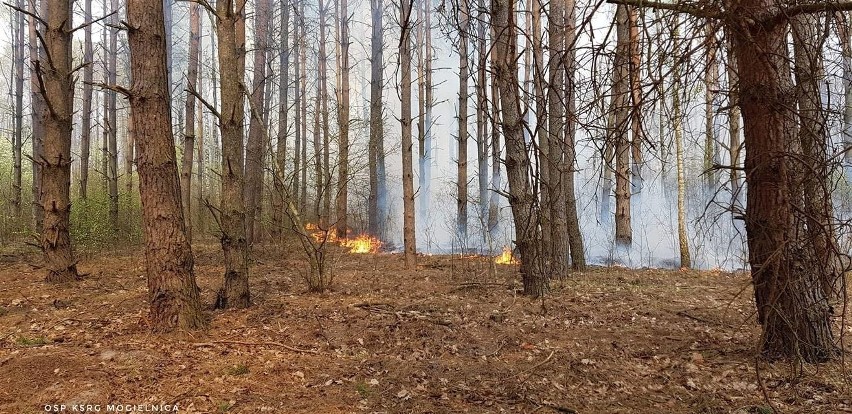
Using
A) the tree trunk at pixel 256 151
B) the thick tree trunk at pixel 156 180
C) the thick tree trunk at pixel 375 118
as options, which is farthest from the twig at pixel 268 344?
the thick tree trunk at pixel 375 118

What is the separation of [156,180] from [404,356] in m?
2.46

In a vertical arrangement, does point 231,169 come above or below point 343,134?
below

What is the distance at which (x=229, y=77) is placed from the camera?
15.3 ft

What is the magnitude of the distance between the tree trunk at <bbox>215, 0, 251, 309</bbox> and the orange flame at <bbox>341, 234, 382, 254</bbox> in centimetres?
699

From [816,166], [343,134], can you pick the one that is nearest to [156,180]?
[816,166]

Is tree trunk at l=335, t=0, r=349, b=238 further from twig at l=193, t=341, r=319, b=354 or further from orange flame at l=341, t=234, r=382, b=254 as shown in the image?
twig at l=193, t=341, r=319, b=354

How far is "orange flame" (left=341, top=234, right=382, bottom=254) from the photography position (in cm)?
1219

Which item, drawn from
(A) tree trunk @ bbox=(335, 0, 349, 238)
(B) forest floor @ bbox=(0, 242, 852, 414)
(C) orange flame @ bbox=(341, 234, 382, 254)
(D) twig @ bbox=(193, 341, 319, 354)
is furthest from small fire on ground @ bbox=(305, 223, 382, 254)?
(D) twig @ bbox=(193, 341, 319, 354)

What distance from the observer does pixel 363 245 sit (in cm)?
1245

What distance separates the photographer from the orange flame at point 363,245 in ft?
40.0

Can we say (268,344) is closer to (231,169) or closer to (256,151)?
(231,169)

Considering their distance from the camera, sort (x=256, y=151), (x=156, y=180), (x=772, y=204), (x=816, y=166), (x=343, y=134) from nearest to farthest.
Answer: (x=816, y=166), (x=772, y=204), (x=156, y=180), (x=256, y=151), (x=343, y=134)

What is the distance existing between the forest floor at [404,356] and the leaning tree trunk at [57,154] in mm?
410

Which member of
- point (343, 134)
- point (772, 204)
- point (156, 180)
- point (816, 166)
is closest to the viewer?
point (816, 166)
